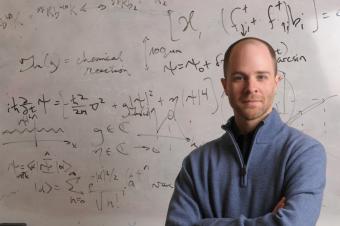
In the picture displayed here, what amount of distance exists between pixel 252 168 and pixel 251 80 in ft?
0.91

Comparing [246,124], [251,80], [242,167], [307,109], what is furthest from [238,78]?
[307,109]

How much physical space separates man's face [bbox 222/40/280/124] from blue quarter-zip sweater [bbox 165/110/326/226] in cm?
7

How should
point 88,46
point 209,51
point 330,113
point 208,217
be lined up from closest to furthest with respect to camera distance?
1. point 208,217
2. point 330,113
3. point 209,51
4. point 88,46

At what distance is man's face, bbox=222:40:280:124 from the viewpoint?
1421 millimetres

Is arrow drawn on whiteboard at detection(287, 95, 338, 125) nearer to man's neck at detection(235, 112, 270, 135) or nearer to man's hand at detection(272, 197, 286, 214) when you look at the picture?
man's neck at detection(235, 112, 270, 135)

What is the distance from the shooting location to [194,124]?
7.22 feet

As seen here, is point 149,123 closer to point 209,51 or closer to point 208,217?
point 209,51

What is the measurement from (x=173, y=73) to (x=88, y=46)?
1.55ft

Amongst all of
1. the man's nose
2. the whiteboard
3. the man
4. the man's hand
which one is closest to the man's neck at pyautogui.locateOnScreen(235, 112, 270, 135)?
the man

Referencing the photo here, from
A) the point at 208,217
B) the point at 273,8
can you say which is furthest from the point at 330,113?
the point at 208,217

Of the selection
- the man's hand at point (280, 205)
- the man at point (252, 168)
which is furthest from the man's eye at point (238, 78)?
the man's hand at point (280, 205)

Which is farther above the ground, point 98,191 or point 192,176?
point 192,176

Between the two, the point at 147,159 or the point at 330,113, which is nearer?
the point at 330,113

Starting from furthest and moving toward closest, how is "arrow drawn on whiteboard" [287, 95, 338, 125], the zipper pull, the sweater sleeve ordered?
"arrow drawn on whiteboard" [287, 95, 338, 125] → the zipper pull → the sweater sleeve
